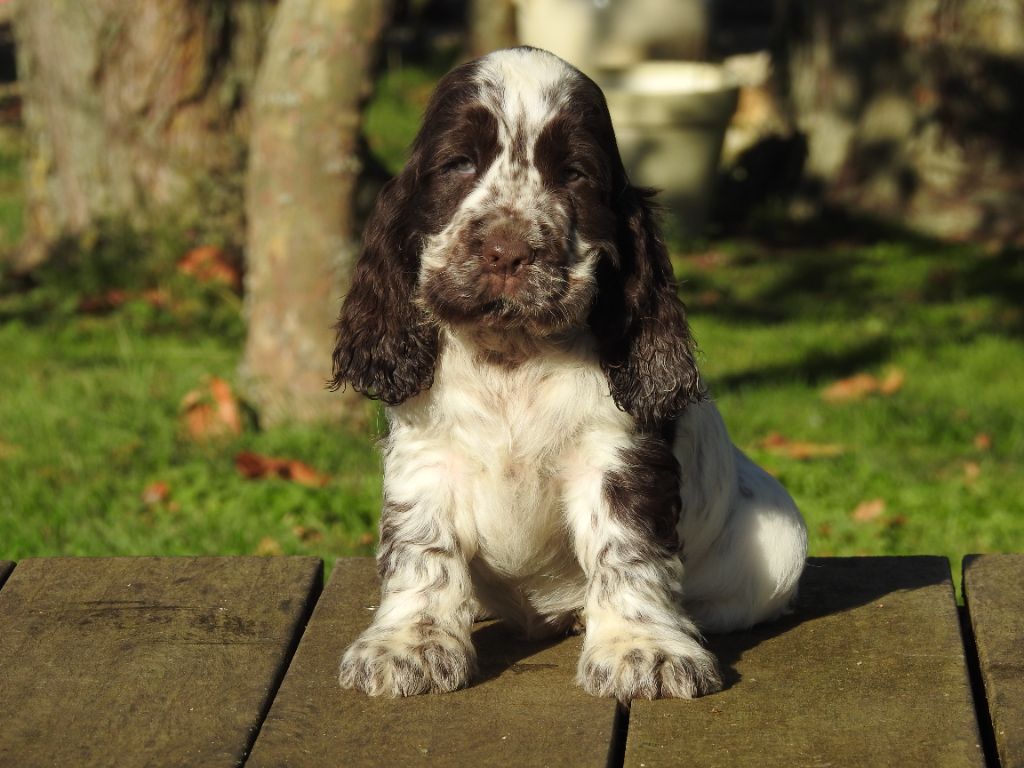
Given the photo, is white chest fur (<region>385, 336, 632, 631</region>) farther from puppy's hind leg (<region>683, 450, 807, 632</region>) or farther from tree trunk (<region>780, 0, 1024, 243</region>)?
tree trunk (<region>780, 0, 1024, 243</region>)

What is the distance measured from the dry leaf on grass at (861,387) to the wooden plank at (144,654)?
4.60 metres

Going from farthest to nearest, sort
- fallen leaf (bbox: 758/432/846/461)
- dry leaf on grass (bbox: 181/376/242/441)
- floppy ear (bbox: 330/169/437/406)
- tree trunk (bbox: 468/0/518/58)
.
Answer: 1. tree trunk (bbox: 468/0/518/58)
2. dry leaf on grass (bbox: 181/376/242/441)
3. fallen leaf (bbox: 758/432/846/461)
4. floppy ear (bbox: 330/169/437/406)

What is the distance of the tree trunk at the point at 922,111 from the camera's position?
11344 mm

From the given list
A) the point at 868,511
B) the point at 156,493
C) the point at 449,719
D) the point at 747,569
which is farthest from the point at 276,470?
the point at 449,719

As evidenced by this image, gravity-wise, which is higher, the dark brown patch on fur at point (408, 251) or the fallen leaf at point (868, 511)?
the dark brown patch on fur at point (408, 251)

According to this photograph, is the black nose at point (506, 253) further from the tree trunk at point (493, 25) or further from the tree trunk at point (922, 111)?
the tree trunk at point (493, 25)

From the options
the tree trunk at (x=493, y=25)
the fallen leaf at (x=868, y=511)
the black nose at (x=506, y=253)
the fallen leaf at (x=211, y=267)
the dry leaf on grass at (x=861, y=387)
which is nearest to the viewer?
the black nose at (x=506, y=253)

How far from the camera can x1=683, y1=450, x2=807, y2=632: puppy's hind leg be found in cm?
416

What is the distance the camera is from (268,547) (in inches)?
243

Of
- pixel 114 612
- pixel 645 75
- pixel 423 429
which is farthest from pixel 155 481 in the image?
pixel 645 75

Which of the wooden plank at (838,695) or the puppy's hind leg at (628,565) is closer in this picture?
the wooden plank at (838,695)

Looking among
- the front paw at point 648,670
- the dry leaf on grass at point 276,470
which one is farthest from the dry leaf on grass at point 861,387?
the front paw at point 648,670

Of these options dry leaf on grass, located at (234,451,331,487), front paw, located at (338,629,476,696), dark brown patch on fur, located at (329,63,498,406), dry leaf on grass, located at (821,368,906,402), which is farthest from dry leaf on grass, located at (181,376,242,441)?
front paw, located at (338,629,476,696)

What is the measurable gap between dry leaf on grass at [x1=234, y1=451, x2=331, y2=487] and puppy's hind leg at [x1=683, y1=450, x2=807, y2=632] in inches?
116
